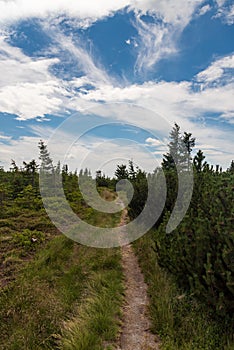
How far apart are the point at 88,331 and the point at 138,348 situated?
79cm

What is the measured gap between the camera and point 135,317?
5.26m

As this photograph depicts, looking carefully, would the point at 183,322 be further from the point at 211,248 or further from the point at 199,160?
the point at 199,160

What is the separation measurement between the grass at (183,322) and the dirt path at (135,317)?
0.57 feet

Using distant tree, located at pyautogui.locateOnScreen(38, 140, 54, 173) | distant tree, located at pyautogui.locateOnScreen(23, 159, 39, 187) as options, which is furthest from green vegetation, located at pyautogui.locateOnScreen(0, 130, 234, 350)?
distant tree, located at pyautogui.locateOnScreen(38, 140, 54, 173)

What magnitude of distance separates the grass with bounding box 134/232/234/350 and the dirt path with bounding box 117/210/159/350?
0.17 m

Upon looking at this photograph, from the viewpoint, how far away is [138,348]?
4273 millimetres

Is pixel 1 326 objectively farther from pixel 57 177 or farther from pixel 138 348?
pixel 57 177

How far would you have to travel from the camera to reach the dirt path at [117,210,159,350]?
439 centimetres

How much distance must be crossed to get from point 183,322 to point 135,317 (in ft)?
3.26

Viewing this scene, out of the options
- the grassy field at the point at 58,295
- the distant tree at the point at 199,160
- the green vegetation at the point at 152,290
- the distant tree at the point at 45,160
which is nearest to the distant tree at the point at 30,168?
the distant tree at the point at 45,160

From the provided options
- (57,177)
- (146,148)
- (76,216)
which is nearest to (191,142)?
(57,177)

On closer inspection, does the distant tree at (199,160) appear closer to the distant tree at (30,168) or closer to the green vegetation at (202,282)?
the green vegetation at (202,282)

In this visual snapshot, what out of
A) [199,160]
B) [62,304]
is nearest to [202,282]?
[62,304]

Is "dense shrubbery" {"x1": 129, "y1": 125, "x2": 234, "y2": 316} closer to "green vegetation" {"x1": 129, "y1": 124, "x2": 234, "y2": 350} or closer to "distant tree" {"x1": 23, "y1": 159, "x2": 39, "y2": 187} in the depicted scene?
"green vegetation" {"x1": 129, "y1": 124, "x2": 234, "y2": 350}
